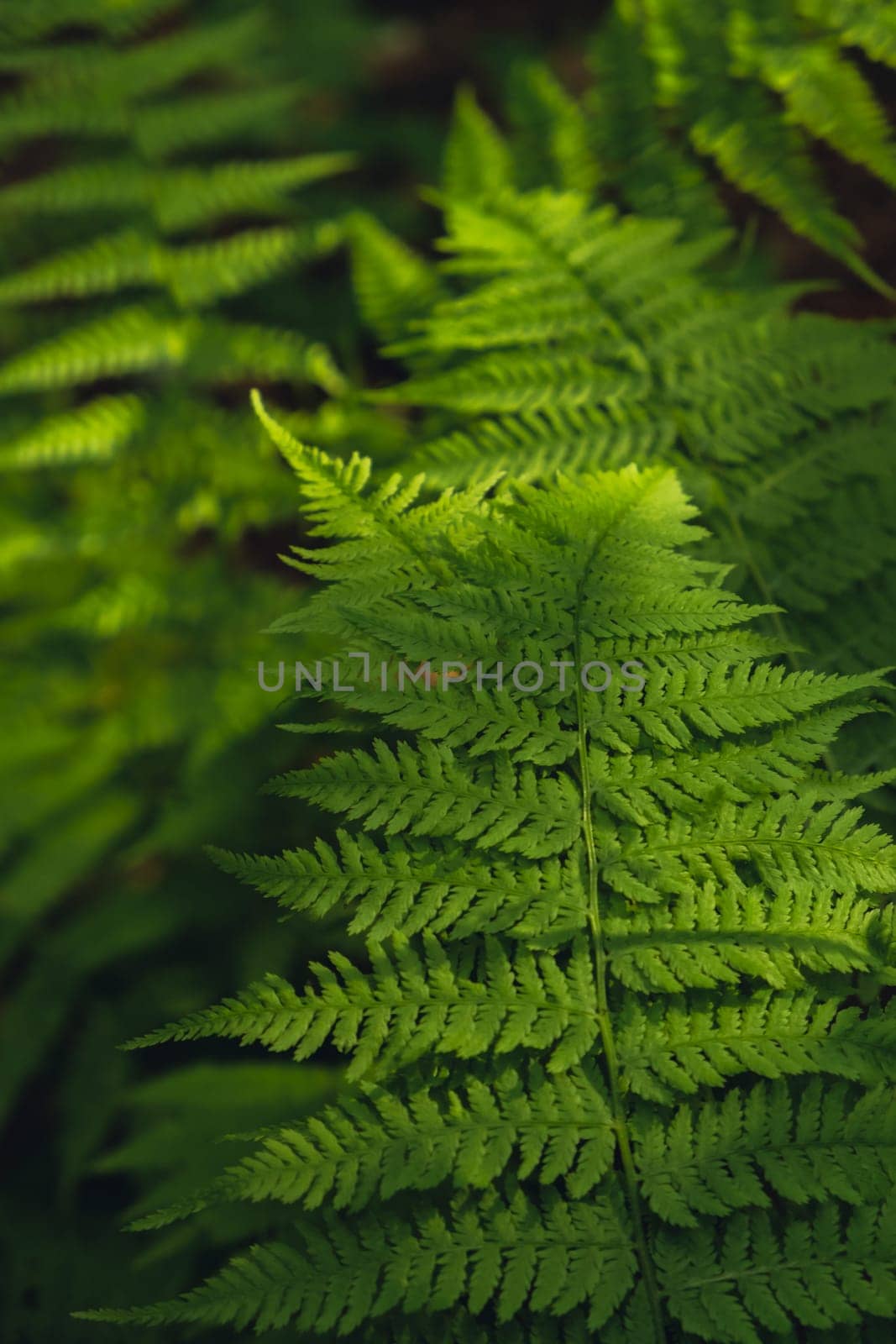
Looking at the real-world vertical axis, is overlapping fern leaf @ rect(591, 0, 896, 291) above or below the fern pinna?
above

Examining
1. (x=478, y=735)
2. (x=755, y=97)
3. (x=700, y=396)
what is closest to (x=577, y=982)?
(x=478, y=735)

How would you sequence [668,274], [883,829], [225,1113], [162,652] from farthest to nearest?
[162,652] < [225,1113] < [668,274] < [883,829]

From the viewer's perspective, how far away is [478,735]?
1.23m

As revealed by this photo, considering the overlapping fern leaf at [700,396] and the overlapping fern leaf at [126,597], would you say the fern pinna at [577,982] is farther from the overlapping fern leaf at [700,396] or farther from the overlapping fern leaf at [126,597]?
the overlapping fern leaf at [126,597]

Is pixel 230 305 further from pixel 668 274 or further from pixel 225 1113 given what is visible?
pixel 225 1113

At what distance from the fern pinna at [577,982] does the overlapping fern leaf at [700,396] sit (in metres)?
0.29

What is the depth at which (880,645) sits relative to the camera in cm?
140

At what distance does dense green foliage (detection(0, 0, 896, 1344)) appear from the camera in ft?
3.46

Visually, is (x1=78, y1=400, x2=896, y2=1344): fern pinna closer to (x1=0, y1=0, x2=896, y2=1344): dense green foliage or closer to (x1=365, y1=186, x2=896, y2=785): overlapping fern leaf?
(x1=0, y1=0, x2=896, y2=1344): dense green foliage

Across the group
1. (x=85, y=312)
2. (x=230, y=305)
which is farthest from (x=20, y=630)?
(x=230, y=305)

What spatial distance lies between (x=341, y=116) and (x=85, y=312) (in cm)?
177

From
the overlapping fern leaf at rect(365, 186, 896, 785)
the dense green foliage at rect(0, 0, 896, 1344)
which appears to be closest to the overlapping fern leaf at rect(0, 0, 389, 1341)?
the dense green foliage at rect(0, 0, 896, 1344)

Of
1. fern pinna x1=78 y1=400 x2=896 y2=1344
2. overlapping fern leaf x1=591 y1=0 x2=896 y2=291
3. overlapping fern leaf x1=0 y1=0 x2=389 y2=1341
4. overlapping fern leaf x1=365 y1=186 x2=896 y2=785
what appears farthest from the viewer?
overlapping fern leaf x1=0 y1=0 x2=389 y2=1341

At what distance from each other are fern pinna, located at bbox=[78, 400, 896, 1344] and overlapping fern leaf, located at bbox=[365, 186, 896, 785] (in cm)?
29
